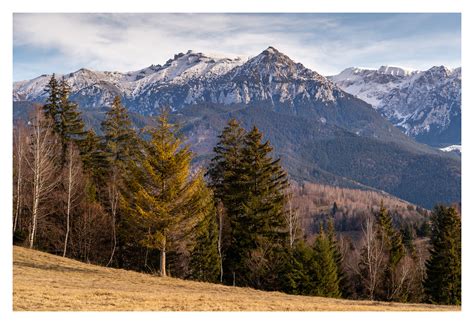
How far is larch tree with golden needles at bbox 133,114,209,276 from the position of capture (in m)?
22.7

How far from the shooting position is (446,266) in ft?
119

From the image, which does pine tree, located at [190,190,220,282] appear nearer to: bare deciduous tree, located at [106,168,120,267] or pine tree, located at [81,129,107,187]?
bare deciduous tree, located at [106,168,120,267]

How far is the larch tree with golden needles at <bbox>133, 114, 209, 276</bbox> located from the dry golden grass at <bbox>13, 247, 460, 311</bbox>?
233 cm

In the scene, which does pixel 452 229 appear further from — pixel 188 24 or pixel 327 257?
pixel 188 24

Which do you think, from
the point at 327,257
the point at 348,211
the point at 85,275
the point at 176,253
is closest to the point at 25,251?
the point at 85,275

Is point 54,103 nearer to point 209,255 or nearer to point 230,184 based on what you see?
point 230,184

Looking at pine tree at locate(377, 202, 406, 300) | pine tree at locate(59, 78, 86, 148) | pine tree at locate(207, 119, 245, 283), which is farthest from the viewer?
pine tree at locate(59, 78, 86, 148)

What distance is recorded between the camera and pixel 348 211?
6742 inches

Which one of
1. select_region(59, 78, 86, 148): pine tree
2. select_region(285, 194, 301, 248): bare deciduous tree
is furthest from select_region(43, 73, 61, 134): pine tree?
select_region(285, 194, 301, 248): bare deciduous tree

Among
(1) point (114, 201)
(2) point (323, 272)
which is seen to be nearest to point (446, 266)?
(2) point (323, 272)

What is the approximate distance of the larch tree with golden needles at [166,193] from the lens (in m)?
22.7

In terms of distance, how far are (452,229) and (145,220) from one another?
25.2 metres

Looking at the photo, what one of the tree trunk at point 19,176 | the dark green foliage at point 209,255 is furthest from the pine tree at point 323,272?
the tree trunk at point 19,176

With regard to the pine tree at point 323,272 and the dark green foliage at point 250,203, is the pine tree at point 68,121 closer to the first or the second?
the dark green foliage at point 250,203
